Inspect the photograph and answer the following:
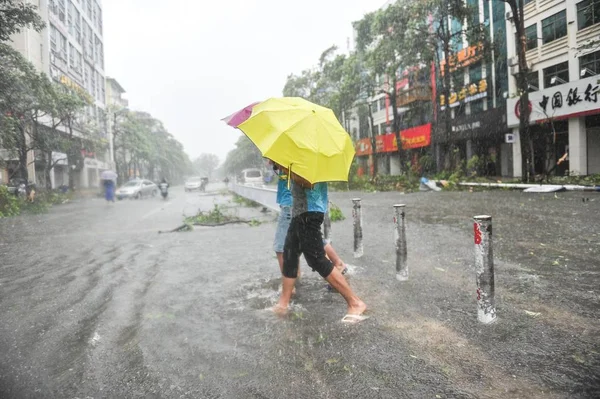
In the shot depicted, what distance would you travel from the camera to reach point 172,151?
78.2 metres

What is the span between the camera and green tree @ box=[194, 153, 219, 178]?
174 m

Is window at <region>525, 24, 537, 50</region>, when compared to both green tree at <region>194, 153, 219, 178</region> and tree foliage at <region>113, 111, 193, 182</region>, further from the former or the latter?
green tree at <region>194, 153, 219, 178</region>

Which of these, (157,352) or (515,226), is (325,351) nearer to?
(157,352)

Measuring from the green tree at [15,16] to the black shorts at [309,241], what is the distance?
32.5 ft

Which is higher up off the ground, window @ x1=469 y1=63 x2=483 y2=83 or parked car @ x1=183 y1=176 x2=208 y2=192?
window @ x1=469 y1=63 x2=483 y2=83

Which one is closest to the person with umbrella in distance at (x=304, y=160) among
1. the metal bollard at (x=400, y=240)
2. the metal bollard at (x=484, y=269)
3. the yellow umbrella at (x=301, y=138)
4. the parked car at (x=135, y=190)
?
the yellow umbrella at (x=301, y=138)

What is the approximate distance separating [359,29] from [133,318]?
83.3 feet

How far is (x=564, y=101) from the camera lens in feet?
66.5

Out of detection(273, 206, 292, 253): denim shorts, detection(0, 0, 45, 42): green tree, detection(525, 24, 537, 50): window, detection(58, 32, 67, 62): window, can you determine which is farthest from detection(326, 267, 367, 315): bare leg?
detection(525, 24, 537, 50): window

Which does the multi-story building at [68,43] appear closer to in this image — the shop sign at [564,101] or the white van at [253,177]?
the white van at [253,177]

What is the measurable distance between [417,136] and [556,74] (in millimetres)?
12114

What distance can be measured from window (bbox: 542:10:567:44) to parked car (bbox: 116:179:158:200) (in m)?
26.5

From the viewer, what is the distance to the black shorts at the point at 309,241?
327 centimetres

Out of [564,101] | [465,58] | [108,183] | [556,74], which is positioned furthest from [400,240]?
[465,58]
